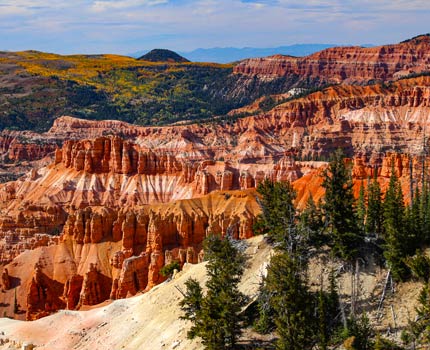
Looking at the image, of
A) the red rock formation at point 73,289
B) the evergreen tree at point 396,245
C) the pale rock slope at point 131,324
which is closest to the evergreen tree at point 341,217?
the evergreen tree at point 396,245

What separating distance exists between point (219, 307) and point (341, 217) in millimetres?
13217

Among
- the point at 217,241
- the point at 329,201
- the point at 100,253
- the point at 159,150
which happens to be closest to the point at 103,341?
the point at 217,241

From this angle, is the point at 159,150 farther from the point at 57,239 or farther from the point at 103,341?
the point at 103,341

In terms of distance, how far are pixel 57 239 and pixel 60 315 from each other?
35.7 metres

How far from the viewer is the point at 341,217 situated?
161 ft

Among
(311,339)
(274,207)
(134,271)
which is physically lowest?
(134,271)

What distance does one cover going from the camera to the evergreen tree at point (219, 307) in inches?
1602

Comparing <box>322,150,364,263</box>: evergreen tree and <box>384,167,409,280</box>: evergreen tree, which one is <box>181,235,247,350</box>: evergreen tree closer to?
<box>322,150,364,263</box>: evergreen tree

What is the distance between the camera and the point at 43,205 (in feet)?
398

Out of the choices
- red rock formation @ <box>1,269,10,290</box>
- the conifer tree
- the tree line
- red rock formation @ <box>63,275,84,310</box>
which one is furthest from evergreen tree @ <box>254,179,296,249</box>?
red rock formation @ <box>1,269,10,290</box>

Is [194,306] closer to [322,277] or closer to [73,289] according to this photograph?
[322,277]

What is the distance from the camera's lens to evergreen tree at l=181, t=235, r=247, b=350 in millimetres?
40688

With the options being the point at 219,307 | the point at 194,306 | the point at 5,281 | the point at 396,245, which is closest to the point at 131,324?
the point at 194,306

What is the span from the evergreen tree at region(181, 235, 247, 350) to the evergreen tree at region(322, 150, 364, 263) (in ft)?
26.1
